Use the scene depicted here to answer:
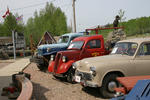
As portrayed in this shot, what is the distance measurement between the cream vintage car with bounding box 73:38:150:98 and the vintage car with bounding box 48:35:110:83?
1.52m

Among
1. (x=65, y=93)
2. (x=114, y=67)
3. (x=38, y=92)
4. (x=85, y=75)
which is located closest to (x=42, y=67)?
(x=38, y=92)

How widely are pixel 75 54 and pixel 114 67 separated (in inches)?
107

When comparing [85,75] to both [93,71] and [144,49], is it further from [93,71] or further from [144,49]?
[144,49]

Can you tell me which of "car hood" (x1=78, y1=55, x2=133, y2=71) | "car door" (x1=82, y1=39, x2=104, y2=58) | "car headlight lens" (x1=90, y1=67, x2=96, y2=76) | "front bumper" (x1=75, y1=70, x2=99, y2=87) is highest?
"car door" (x1=82, y1=39, x2=104, y2=58)

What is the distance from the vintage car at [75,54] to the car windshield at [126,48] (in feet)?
5.84

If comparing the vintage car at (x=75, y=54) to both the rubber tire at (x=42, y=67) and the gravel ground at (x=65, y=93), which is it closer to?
the gravel ground at (x=65, y=93)

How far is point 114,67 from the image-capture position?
5824mm

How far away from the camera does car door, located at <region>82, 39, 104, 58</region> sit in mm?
8547

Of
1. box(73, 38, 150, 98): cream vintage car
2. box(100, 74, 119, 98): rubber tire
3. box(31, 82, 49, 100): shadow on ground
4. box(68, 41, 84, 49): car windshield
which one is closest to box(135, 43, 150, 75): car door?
box(73, 38, 150, 98): cream vintage car

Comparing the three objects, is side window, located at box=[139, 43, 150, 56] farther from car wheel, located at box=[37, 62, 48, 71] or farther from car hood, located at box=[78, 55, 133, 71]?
car wheel, located at box=[37, 62, 48, 71]

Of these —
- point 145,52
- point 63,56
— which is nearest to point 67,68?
point 63,56

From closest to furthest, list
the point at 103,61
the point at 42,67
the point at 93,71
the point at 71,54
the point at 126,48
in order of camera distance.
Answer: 1. the point at 93,71
2. the point at 103,61
3. the point at 126,48
4. the point at 71,54
5. the point at 42,67

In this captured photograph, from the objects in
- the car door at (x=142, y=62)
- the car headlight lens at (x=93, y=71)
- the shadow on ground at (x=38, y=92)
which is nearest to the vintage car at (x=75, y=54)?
the shadow on ground at (x=38, y=92)

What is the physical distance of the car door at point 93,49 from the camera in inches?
336
